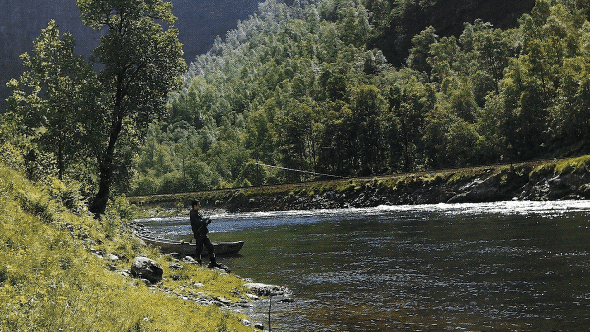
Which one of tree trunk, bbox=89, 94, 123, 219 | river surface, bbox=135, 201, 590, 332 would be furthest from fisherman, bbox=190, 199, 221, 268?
tree trunk, bbox=89, 94, 123, 219

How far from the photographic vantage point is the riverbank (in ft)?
158

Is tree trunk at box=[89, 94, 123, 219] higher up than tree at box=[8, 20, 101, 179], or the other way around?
tree at box=[8, 20, 101, 179]

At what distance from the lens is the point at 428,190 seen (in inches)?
2527

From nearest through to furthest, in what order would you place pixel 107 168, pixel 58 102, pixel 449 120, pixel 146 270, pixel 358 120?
pixel 146 270, pixel 58 102, pixel 107 168, pixel 449 120, pixel 358 120

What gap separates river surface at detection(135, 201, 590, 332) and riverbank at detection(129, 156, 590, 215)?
14.7m

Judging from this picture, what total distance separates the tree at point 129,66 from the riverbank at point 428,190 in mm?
37828

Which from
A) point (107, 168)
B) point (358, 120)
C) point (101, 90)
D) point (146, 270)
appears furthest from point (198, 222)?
point (358, 120)

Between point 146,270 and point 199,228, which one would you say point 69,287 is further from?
point 199,228

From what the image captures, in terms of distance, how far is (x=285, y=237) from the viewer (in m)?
37.8

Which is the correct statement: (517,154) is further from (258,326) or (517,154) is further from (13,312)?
(13,312)

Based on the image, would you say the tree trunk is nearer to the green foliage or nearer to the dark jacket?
the green foliage

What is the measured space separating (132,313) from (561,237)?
72.8 feet

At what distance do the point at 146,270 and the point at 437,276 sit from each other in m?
10.6

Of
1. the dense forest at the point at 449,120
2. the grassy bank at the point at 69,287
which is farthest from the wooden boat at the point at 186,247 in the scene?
the dense forest at the point at 449,120
